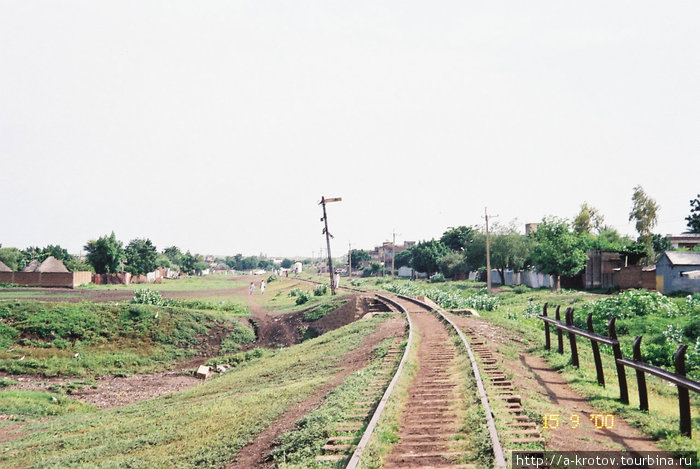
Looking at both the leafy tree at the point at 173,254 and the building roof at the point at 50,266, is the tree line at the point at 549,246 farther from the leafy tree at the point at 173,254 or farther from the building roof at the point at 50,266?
the leafy tree at the point at 173,254

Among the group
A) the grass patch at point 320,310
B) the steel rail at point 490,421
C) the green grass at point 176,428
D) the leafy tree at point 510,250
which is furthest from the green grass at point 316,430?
the leafy tree at point 510,250

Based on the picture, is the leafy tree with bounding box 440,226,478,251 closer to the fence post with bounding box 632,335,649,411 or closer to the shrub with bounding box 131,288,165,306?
the shrub with bounding box 131,288,165,306

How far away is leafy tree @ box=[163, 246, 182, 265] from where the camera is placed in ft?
480

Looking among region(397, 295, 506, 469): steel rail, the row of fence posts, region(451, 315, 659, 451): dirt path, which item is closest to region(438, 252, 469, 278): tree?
region(451, 315, 659, 451): dirt path

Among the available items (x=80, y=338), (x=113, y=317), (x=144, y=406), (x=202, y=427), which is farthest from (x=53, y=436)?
(x=113, y=317)

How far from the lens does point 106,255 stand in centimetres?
7081

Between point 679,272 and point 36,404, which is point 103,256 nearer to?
point 36,404

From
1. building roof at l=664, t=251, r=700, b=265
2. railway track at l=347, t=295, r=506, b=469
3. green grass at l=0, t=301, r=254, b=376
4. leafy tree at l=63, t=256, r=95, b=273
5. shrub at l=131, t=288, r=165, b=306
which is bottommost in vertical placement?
green grass at l=0, t=301, r=254, b=376

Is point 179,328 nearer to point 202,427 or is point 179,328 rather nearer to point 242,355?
point 242,355

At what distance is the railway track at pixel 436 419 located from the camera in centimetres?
659

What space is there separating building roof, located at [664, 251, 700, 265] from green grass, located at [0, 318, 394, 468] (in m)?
29.8

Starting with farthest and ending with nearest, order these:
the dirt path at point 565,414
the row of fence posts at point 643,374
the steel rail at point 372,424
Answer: the row of fence posts at point 643,374, the dirt path at point 565,414, the steel rail at point 372,424

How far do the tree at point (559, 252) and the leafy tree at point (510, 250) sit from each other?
33.5ft

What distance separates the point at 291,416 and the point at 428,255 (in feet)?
264
